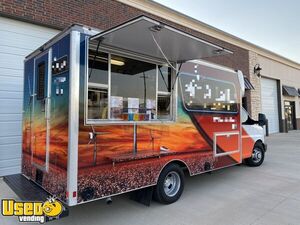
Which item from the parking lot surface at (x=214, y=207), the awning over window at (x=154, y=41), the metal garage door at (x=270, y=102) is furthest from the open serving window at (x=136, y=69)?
the metal garage door at (x=270, y=102)

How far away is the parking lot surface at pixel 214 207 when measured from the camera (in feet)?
12.7

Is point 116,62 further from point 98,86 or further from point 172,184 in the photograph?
point 172,184

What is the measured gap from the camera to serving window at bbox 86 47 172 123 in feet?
12.1

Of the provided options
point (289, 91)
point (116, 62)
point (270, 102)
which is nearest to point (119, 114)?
point (116, 62)

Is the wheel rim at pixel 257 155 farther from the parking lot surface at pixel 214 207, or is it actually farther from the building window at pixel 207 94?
the building window at pixel 207 94

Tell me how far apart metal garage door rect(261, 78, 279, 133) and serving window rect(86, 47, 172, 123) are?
48.0 ft

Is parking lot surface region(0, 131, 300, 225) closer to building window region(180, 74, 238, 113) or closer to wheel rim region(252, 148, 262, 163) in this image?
wheel rim region(252, 148, 262, 163)

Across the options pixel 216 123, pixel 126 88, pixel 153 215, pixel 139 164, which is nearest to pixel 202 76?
pixel 216 123

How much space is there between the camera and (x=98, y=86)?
3.74 metres

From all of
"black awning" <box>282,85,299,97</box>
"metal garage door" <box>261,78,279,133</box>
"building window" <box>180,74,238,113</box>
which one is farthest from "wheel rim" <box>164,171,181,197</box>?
"black awning" <box>282,85,299,97</box>

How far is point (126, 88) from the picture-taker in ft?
14.0

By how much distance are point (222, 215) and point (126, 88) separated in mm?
2573

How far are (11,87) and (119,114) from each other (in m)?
3.97

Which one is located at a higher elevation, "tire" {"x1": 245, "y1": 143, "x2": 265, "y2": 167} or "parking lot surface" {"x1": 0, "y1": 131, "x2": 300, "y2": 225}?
"tire" {"x1": 245, "y1": 143, "x2": 265, "y2": 167}
